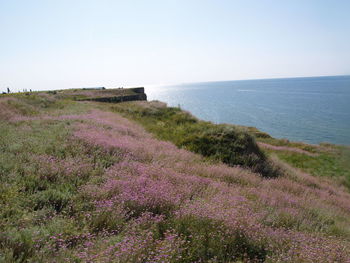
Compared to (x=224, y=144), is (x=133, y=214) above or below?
above

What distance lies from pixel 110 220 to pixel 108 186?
3.72 ft

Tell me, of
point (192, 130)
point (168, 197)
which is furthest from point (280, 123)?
point (168, 197)

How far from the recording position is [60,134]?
8.88m

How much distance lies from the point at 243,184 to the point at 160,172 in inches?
132

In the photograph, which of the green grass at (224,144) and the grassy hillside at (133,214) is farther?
the green grass at (224,144)

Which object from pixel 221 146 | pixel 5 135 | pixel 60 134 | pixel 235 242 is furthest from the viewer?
pixel 221 146

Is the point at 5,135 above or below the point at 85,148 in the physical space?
above

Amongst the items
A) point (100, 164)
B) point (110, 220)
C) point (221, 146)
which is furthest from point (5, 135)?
point (221, 146)

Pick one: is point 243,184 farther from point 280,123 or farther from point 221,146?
point 280,123

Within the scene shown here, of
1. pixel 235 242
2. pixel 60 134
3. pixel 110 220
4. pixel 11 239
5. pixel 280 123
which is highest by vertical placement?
pixel 60 134

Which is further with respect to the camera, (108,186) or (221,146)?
(221,146)

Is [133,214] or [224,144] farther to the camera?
[224,144]

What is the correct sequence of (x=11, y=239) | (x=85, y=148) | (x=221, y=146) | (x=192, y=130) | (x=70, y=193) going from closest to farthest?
1. (x=11, y=239)
2. (x=70, y=193)
3. (x=85, y=148)
4. (x=221, y=146)
5. (x=192, y=130)

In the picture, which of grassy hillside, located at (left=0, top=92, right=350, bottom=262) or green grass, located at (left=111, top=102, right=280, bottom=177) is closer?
grassy hillside, located at (left=0, top=92, right=350, bottom=262)
